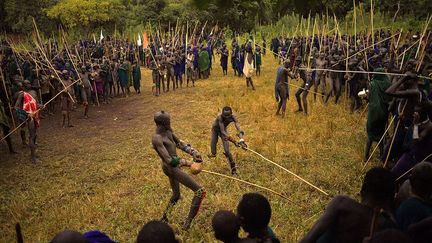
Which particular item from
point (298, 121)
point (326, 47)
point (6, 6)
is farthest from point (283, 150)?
point (6, 6)

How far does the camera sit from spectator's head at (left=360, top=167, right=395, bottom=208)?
2.72 m

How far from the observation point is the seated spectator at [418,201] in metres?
2.86

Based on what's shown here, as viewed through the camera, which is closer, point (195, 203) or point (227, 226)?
point (227, 226)

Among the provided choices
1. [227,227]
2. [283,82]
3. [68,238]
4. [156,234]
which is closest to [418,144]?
[227,227]

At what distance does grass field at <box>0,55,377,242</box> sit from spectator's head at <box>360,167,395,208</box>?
2.68 metres

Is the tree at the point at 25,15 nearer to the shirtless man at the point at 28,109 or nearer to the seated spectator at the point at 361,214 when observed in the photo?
the shirtless man at the point at 28,109

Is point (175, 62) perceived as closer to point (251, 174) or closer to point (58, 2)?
point (251, 174)

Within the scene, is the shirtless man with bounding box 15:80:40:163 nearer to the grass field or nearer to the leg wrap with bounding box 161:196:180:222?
the grass field

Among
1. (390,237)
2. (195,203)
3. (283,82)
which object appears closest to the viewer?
(390,237)

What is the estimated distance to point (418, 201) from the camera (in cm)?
292

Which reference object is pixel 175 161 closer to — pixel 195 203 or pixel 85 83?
pixel 195 203

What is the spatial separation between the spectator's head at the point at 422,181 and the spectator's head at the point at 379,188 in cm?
33

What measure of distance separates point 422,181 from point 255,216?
125 cm

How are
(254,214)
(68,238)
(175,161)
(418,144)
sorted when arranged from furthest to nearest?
(175,161) → (418,144) → (254,214) → (68,238)
